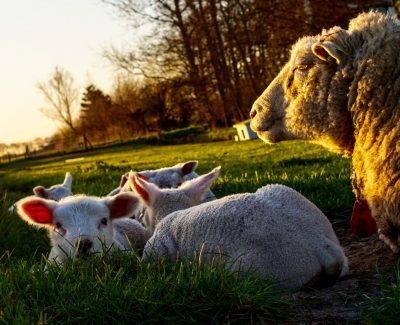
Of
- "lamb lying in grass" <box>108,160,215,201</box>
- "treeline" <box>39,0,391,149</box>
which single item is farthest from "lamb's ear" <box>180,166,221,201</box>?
"treeline" <box>39,0,391,149</box>

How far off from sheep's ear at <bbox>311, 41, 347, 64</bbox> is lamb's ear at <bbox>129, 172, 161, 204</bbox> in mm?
1862

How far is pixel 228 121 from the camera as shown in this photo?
130ft

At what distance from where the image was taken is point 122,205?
16.6 ft

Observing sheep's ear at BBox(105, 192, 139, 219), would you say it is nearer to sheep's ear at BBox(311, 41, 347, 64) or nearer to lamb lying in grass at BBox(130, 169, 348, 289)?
lamb lying in grass at BBox(130, 169, 348, 289)

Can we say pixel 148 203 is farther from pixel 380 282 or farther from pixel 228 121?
pixel 228 121

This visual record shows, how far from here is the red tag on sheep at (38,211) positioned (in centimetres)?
480

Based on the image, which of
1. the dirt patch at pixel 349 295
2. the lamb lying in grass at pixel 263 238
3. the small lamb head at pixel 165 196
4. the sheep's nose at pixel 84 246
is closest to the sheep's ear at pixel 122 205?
the small lamb head at pixel 165 196

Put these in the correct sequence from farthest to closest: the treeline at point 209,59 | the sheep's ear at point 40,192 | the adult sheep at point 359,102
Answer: the treeline at point 209,59 → the sheep's ear at point 40,192 → the adult sheep at point 359,102

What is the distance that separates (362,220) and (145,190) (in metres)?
1.82

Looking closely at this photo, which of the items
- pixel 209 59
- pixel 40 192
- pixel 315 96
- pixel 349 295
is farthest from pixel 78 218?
pixel 209 59

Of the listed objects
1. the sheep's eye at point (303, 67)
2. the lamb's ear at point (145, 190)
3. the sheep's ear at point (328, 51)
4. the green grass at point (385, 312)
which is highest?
the sheep's ear at point (328, 51)

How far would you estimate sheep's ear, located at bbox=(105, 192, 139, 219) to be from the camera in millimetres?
4996

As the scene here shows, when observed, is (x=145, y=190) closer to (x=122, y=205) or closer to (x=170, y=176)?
(x=122, y=205)

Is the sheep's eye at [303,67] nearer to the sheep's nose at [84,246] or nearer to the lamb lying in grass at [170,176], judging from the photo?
the sheep's nose at [84,246]
